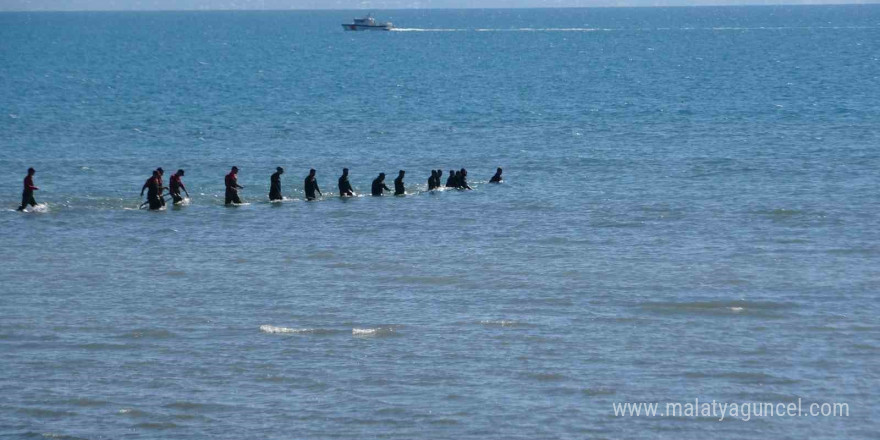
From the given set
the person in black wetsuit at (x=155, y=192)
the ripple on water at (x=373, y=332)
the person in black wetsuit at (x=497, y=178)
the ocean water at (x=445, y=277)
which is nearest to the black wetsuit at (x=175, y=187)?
the person in black wetsuit at (x=155, y=192)

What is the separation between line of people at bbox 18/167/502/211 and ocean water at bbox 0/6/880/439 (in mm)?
515

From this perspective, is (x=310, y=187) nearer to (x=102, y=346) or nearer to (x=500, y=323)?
(x=500, y=323)

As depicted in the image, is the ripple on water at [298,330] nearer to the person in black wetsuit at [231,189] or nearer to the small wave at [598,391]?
the small wave at [598,391]

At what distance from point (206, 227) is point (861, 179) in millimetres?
20270

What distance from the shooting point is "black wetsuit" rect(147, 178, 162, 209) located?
34.5 metres

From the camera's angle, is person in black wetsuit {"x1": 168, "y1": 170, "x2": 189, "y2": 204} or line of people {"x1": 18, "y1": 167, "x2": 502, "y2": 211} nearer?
line of people {"x1": 18, "y1": 167, "x2": 502, "y2": 211}

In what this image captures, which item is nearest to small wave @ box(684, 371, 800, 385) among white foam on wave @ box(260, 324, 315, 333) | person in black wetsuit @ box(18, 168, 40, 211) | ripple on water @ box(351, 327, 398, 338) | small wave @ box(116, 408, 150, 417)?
ripple on water @ box(351, 327, 398, 338)

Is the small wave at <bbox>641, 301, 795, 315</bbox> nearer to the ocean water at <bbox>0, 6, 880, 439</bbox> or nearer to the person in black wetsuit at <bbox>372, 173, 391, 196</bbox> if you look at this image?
the ocean water at <bbox>0, 6, 880, 439</bbox>

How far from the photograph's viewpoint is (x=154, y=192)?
34531 mm

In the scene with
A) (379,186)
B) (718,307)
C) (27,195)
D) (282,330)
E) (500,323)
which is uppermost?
(379,186)

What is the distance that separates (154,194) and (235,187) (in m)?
2.28

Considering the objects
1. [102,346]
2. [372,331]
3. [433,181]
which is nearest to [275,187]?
[433,181]

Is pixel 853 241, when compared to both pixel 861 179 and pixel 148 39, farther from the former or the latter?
pixel 148 39

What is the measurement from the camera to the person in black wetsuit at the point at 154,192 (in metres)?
34.5
